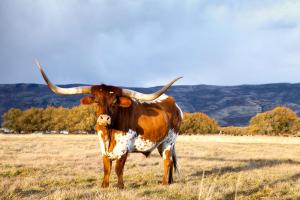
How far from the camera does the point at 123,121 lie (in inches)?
393

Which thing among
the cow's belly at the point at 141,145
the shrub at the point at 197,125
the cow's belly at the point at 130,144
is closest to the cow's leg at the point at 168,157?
the cow's belly at the point at 130,144

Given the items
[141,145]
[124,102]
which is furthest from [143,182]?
[124,102]

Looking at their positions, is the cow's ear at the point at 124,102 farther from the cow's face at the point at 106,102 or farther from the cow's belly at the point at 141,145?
the cow's belly at the point at 141,145

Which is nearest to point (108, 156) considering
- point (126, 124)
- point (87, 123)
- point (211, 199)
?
point (126, 124)

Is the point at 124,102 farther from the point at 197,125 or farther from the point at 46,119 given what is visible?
the point at 46,119

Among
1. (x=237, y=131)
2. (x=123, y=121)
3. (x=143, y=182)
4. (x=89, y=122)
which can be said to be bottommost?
(x=237, y=131)

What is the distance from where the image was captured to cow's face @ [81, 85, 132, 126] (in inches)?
356

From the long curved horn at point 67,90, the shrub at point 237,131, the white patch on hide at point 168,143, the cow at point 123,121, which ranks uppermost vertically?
the long curved horn at point 67,90

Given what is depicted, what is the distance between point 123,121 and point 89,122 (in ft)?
251

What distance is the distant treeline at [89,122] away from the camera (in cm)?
8475

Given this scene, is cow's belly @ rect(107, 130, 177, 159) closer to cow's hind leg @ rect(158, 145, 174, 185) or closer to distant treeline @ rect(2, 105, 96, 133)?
cow's hind leg @ rect(158, 145, 174, 185)

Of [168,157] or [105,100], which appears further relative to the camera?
[168,157]

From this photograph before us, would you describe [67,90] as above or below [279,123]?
above

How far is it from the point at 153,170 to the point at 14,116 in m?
86.2
